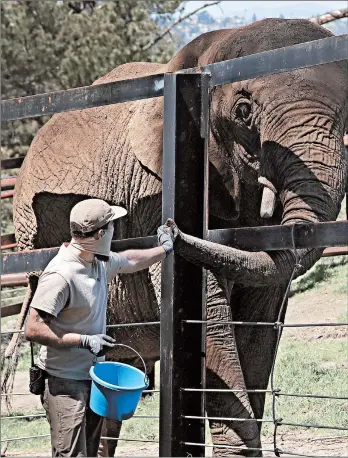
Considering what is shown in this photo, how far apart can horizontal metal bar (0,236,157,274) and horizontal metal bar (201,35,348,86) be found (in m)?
0.81

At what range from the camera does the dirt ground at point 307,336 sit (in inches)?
295

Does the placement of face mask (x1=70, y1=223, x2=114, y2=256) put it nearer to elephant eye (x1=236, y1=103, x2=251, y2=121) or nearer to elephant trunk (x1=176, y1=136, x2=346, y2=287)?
elephant trunk (x1=176, y1=136, x2=346, y2=287)

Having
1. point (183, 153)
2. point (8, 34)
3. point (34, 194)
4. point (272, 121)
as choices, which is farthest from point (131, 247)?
point (8, 34)

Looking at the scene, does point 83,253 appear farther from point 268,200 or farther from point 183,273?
point 268,200

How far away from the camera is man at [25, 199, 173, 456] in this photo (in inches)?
172

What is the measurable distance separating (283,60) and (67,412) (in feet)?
5.31

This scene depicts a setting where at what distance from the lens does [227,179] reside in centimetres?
607

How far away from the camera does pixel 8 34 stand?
19.4 meters

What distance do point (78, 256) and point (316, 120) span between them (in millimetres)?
1467

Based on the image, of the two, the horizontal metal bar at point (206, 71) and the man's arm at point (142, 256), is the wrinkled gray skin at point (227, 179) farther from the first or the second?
the horizontal metal bar at point (206, 71)

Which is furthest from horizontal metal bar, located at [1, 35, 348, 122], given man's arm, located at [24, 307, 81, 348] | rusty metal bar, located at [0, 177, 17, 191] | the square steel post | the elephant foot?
rusty metal bar, located at [0, 177, 17, 191]

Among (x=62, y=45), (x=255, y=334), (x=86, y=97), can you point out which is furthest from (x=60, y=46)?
(x=86, y=97)

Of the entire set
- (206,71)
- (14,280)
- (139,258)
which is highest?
(206,71)

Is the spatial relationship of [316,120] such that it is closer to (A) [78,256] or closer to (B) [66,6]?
(A) [78,256]
